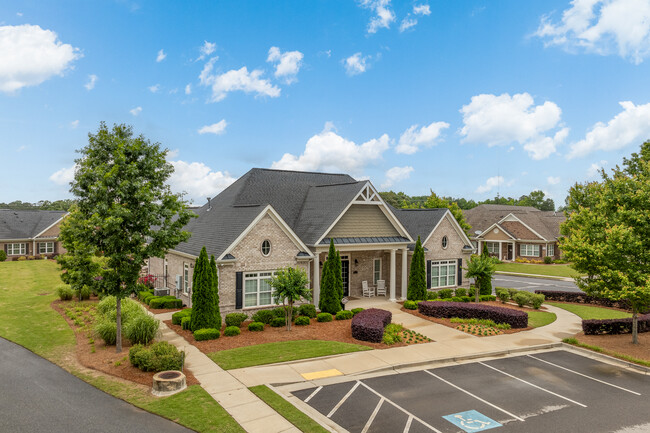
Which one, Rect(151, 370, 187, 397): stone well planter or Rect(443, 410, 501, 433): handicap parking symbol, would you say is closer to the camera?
Rect(443, 410, 501, 433): handicap parking symbol

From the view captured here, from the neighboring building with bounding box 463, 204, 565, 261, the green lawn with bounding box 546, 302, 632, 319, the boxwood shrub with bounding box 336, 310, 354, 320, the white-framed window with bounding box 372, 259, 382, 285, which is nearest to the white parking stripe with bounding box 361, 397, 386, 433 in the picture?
the boxwood shrub with bounding box 336, 310, 354, 320

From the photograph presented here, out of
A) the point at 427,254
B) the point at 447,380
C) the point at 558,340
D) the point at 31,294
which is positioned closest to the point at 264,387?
the point at 447,380

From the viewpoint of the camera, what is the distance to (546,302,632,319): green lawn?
85.5 ft

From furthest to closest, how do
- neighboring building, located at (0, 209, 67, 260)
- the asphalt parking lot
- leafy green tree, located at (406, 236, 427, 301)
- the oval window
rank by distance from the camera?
neighboring building, located at (0, 209, 67, 260) < leafy green tree, located at (406, 236, 427, 301) < the oval window < the asphalt parking lot

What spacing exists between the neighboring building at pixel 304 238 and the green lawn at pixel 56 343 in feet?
23.2

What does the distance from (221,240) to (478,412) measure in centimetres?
1540

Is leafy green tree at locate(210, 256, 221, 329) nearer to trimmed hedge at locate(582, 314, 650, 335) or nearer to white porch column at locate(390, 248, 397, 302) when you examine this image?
white porch column at locate(390, 248, 397, 302)

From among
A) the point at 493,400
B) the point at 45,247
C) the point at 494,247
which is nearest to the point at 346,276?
the point at 493,400

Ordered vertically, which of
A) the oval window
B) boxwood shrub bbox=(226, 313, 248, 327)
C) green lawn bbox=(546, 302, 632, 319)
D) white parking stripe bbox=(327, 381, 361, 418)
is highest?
the oval window

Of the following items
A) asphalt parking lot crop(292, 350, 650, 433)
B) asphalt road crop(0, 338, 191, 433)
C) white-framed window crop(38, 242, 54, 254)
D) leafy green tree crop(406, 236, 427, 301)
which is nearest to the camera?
asphalt road crop(0, 338, 191, 433)

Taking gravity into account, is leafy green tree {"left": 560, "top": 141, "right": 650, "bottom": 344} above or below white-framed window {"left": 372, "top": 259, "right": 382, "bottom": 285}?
above

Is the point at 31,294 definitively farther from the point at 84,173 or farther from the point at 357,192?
the point at 357,192

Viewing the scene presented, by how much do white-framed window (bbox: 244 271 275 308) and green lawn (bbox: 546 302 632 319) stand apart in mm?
19449

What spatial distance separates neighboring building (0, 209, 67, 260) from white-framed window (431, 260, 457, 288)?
4819cm
